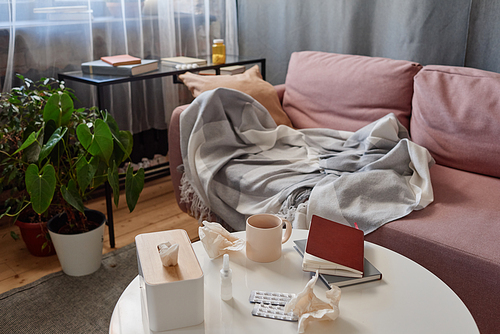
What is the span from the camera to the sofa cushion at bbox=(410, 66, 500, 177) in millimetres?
1534

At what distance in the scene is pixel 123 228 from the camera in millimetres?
1986

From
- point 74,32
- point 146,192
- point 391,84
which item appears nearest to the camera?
point 391,84

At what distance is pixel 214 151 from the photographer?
1669mm

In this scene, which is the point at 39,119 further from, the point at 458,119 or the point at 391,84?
the point at 458,119

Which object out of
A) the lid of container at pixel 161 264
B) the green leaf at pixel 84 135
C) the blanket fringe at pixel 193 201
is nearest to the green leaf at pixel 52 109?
the green leaf at pixel 84 135

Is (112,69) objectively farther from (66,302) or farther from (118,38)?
(66,302)

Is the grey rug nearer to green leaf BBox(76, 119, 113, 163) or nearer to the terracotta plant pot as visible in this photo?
the terracotta plant pot

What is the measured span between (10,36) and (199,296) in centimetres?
160

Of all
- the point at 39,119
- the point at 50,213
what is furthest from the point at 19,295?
the point at 39,119

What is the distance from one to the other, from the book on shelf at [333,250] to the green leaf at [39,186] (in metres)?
0.82

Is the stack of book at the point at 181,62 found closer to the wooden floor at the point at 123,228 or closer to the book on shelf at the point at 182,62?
the book on shelf at the point at 182,62

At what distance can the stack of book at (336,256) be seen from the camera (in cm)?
86

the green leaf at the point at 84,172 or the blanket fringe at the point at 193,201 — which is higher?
the green leaf at the point at 84,172

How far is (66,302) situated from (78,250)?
0.18 meters
